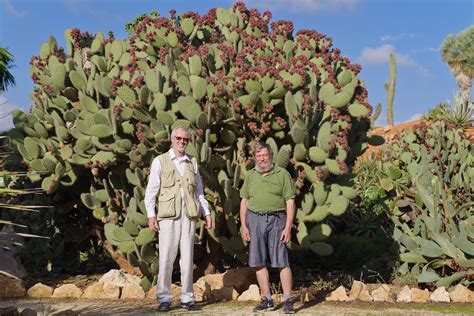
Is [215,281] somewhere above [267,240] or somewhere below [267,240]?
below

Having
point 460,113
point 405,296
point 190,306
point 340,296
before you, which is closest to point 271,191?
point 190,306

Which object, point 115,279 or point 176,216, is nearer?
point 176,216

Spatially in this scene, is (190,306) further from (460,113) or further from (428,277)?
(460,113)

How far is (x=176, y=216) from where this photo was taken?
23.0ft

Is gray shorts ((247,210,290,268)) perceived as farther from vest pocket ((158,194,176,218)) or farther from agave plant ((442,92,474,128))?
agave plant ((442,92,474,128))

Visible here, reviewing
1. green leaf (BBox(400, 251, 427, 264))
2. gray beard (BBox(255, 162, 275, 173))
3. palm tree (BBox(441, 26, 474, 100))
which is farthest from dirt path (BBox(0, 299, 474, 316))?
palm tree (BBox(441, 26, 474, 100))

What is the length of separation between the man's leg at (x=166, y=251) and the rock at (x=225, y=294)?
0.91 meters

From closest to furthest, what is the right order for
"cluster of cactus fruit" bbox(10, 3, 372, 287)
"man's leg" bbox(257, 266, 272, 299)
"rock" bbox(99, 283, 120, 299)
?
1. "man's leg" bbox(257, 266, 272, 299)
2. "cluster of cactus fruit" bbox(10, 3, 372, 287)
3. "rock" bbox(99, 283, 120, 299)

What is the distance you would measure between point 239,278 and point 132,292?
1233 millimetres

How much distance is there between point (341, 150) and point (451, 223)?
1.69 m

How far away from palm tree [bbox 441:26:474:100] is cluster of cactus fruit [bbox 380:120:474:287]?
33.4 m

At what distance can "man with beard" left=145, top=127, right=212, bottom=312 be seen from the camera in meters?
7.02

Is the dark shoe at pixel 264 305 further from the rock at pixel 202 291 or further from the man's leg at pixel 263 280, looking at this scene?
the rock at pixel 202 291

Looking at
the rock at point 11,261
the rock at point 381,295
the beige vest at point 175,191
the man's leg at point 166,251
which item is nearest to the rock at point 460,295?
the rock at point 381,295
